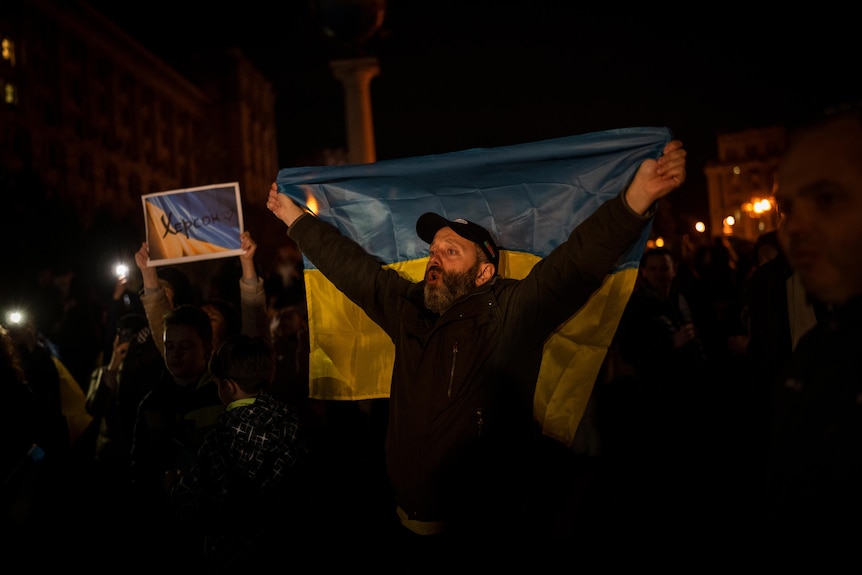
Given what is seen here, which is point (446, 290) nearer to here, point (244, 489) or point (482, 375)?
point (482, 375)

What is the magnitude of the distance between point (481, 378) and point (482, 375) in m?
0.01

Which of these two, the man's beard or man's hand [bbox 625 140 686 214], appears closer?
man's hand [bbox 625 140 686 214]

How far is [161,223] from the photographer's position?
16.0ft

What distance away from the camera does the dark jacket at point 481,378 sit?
2918mm

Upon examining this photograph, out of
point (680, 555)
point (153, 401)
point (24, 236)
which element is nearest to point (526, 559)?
point (680, 555)

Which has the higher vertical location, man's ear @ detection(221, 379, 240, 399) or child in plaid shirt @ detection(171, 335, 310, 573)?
man's ear @ detection(221, 379, 240, 399)

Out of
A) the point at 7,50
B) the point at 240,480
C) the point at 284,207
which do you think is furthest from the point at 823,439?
the point at 7,50

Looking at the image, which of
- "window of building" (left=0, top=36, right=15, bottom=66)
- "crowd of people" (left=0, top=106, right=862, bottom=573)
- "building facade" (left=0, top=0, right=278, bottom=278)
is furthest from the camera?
"building facade" (left=0, top=0, right=278, bottom=278)

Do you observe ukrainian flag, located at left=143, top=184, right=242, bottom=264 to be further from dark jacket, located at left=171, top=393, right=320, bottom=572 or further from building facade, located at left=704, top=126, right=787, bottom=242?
building facade, located at left=704, top=126, right=787, bottom=242

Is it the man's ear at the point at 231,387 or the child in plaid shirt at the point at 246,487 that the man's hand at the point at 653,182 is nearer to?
the child in plaid shirt at the point at 246,487

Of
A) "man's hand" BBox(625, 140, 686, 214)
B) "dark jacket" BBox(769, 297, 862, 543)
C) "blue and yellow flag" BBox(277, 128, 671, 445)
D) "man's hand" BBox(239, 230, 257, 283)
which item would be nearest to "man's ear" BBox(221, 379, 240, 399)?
"blue and yellow flag" BBox(277, 128, 671, 445)

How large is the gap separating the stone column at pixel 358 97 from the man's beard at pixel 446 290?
18.0m

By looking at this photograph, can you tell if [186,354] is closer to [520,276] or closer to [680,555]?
[520,276]

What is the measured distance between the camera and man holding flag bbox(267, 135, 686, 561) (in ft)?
9.56
